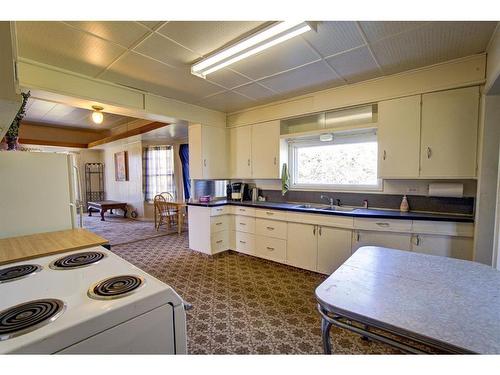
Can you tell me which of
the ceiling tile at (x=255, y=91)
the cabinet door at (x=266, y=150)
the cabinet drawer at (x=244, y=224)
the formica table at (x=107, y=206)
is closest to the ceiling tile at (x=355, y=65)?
the ceiling tile at (x=255, y=91)

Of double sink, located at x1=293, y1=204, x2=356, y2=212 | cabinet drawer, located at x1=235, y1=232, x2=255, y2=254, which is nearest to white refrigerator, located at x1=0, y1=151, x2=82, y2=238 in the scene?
Result: cabinet drawer, located at x1=235, y1=232, x2=255, y2=254

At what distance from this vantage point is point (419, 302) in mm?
965

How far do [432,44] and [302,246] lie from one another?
2450 millimetres

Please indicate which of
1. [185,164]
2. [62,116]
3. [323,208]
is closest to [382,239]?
[323,208]

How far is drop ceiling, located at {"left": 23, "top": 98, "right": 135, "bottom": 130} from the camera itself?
4607 millimetres

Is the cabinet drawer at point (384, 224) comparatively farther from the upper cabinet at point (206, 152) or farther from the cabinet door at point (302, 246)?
the upper cabinet at point (206, 152)

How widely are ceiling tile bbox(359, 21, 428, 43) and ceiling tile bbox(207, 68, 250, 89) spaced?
131 centimetres

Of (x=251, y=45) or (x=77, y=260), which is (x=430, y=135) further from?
(x=77, y=260)

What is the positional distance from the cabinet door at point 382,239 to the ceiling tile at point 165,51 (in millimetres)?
2559

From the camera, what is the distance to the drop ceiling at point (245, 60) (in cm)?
176

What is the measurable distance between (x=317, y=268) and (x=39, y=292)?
2719mm
